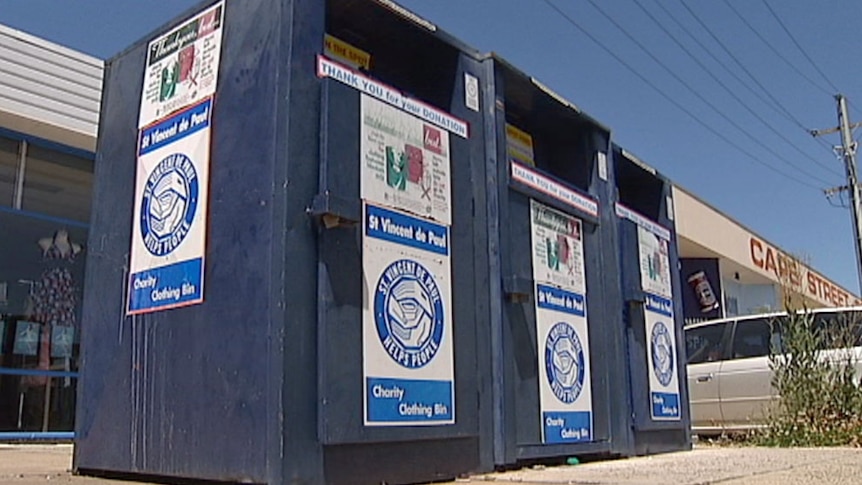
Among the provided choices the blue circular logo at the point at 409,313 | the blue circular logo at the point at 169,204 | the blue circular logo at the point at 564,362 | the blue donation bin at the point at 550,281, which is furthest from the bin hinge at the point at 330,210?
the blue circular logo at the point at 564,362

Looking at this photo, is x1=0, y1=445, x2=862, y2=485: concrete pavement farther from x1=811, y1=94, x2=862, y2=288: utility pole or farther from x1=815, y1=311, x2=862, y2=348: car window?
x1=811, y1=94, x2=862, y2=288: utility pole

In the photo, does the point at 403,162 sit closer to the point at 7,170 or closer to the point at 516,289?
the point at 516,289

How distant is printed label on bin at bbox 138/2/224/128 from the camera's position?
12.4ft

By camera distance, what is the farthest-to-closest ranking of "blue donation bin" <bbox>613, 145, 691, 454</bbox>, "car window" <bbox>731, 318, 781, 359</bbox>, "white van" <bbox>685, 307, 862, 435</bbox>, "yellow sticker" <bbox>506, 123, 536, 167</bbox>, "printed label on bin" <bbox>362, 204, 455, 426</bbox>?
"car window" <bbox>731, 318, 781, 359</bbox>, "white van" <bbox>685, 307, 862, 435</bbox>, "blue donation bin" <bbox>613, 145, 691, 454</bbox>, "yellow sticker" <bbox>506, 123, 536, 167</bbox>, "printed label on bin" <bbox>362, 204, 455, 426</bbox>

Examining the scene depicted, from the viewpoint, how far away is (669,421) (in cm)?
625

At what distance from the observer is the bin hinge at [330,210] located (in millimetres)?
3262

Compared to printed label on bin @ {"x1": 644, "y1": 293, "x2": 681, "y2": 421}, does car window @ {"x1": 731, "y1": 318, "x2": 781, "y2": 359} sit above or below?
above

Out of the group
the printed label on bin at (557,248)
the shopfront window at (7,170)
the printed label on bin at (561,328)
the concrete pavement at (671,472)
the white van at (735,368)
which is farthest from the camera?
the shopfront window at (7,170)

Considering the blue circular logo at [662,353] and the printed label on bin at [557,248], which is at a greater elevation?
the printed label on bin at [557,248]

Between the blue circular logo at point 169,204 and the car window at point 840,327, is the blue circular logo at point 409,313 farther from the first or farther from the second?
the car window at point 840,327

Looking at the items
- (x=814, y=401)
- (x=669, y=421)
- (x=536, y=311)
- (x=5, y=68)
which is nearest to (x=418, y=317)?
(x=536, y=311)

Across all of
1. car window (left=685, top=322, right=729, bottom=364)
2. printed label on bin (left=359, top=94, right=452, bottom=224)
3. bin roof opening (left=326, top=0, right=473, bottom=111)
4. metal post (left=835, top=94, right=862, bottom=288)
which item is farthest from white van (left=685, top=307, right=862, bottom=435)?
metal post (left=835, top=94, right=862, bottom=288)

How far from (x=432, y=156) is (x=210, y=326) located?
4.42 ft

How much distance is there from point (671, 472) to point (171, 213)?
2.87 metres
